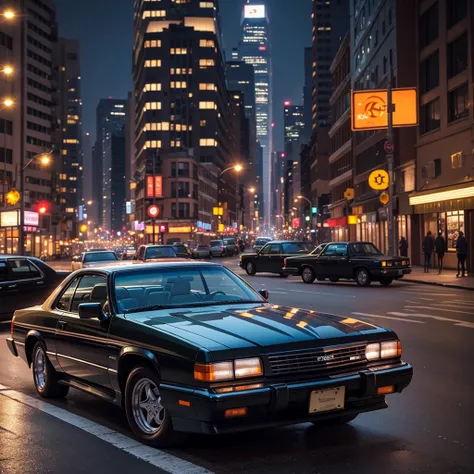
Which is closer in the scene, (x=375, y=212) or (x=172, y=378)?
(x=172, y=378)

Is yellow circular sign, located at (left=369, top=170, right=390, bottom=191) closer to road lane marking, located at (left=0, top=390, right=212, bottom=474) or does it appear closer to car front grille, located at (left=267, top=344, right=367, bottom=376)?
road lane marking, located at (left=0, top=390, right=212, bottom=474)

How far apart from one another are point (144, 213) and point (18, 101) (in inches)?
1261

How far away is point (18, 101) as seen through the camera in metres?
107

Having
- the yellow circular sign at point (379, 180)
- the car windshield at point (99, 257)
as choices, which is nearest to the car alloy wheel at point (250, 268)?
the car windshield at point (99, 257)

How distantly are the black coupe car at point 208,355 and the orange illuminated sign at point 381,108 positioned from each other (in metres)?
33.2

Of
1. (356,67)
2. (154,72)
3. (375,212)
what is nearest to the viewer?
(375,212)

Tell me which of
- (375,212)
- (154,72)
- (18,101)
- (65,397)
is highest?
(154,72)

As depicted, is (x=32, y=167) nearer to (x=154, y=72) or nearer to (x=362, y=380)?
(x=154, y=72)

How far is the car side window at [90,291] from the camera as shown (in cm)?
746

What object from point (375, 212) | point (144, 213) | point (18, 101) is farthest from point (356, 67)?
point (144, 213)

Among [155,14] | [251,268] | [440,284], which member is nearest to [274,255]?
[251,268]

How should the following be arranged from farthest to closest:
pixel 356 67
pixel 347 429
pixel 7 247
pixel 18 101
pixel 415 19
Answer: pixel 18 101
pixel 7 247
pixel 356 67
pixel 415 19
pixel 347 429

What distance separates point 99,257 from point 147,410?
25.6 metres

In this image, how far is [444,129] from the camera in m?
39.6
